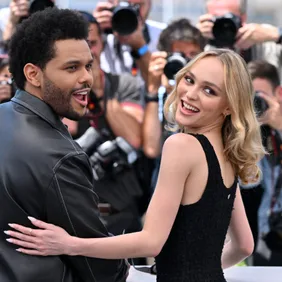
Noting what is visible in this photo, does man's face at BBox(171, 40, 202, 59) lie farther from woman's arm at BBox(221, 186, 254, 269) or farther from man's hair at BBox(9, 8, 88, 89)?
man's hair at BBox(9, 8, 88, 89)

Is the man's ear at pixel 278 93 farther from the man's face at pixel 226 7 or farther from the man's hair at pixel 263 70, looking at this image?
the man's face at pixel 226 7

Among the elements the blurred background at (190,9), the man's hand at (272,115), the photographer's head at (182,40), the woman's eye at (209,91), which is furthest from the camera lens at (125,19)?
the woman's eye at (209,91)

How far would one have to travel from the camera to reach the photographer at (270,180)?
346 cm

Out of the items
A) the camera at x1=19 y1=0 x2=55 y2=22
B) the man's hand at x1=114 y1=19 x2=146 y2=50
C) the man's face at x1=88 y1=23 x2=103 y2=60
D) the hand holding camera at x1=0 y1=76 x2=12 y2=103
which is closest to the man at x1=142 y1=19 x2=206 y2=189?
the man's hand at x1=114 y1=19 x2=146 y2=50

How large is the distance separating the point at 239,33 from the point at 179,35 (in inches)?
12.9

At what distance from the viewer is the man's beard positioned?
187 cm

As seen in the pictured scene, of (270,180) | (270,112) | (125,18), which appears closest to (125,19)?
(125,18)

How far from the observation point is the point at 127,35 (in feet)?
11.8

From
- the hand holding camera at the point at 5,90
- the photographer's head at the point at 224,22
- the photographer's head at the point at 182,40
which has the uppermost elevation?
the photographer's head at the point at 224,22

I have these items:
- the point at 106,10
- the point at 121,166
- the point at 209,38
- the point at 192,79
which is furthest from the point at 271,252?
the point at 192,79

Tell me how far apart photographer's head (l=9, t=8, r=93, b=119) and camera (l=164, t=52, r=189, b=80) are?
5.09ft

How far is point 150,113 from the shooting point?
356 centimetres

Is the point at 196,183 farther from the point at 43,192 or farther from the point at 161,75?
the point at 161,75

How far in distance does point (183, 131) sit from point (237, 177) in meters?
0.21
